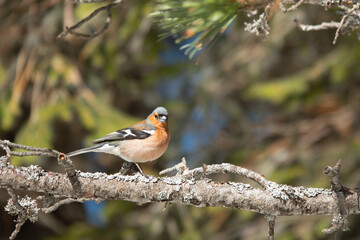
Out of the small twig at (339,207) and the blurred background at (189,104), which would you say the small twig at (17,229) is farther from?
the blurred background at (189,104)

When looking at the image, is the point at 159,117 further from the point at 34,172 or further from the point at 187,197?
the point at 34,172

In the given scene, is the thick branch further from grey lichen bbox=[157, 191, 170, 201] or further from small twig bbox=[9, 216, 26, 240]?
small twig bbox=[9, 216, 26, 240]

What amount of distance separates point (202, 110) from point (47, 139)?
9.22ft

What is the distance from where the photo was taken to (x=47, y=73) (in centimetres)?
679

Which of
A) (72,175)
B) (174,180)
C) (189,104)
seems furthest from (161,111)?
(189,104)

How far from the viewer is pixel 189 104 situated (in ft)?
25.5

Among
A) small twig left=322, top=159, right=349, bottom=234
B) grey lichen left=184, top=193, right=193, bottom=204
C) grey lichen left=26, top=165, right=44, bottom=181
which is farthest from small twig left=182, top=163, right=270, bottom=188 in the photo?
grey lichen left=26, top=165, right=44, bottom=181

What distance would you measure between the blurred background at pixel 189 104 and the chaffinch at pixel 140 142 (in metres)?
1.36

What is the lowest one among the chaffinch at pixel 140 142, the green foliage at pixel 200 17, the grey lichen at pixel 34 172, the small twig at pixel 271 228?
the small twig at pixel 271 228

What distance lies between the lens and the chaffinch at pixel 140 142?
3889 millimetres

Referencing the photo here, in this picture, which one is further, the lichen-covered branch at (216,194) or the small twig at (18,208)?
the lichen-covered branch at (216,194)

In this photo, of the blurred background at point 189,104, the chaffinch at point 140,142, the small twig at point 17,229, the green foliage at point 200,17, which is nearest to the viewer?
the small twig at point 17,229

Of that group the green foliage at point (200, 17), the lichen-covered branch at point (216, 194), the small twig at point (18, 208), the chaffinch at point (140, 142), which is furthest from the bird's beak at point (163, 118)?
the small twig at point (18, 208)

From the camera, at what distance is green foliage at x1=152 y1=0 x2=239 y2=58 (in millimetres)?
3064
